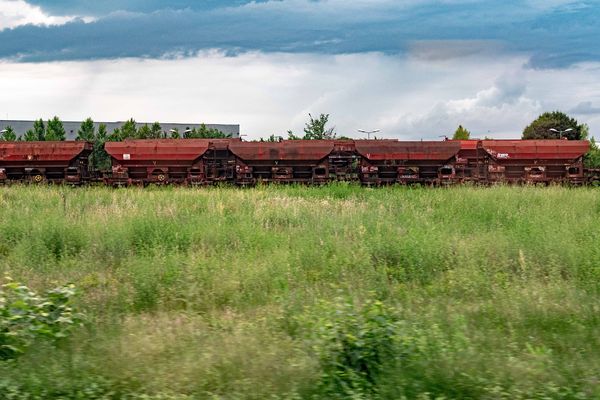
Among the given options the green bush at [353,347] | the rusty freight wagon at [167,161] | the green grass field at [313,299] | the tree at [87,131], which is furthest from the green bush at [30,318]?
the tree at [87,131]

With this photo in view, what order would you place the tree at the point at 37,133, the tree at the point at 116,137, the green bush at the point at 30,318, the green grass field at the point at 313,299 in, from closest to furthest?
the green grass field at the point at 313,299
the green bush at the point at 30,318
the tree at the point at 116,137
the tree at the point at 37,133

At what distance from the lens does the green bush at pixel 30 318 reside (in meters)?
6.58

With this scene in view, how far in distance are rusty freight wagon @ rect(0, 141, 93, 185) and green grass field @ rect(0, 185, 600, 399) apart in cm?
1133

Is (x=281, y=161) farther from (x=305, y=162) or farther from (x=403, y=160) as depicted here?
(x=403, y=160)

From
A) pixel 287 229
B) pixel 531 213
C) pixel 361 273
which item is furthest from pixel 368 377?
pixel 531 213

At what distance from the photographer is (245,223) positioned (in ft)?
45.5

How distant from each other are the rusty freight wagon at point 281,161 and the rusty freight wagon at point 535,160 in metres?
7.22

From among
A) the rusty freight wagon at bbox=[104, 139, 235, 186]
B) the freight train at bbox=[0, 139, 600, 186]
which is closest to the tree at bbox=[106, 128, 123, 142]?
the freight train at bbox=[0, 139, 600, 186]

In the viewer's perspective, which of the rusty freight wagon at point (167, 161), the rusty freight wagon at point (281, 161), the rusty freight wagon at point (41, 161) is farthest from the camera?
the rusty freight wagon at point (41, 161)

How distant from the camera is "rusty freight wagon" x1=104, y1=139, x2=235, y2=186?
89.8 feet

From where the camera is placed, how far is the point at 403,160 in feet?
90.0

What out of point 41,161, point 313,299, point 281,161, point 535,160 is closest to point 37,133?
point 41,161

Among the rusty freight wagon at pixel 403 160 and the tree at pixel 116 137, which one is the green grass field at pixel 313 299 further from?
the tree at pixel 116 137

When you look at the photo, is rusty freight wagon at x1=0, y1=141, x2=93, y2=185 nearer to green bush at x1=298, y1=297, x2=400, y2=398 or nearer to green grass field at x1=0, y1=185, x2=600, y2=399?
green grass field at x1=0, y1=185, x2=600, y2=399
